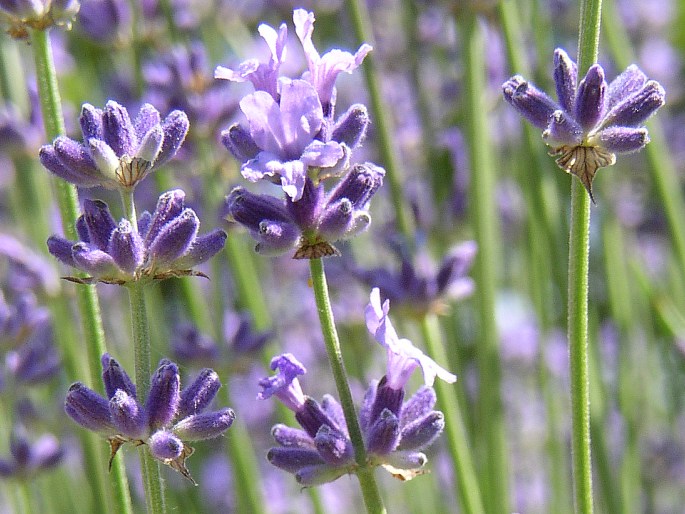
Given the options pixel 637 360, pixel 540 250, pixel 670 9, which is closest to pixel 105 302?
pixel 540 250

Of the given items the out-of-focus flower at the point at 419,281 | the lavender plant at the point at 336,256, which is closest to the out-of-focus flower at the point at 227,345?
the lavender plant at the point at 336,256

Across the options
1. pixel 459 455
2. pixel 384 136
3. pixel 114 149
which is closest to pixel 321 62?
pixel 114 149

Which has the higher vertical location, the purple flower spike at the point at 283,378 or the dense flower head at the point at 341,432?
the purple flower spike at the point at 283,378

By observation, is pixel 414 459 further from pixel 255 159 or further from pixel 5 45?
pixel 5 45

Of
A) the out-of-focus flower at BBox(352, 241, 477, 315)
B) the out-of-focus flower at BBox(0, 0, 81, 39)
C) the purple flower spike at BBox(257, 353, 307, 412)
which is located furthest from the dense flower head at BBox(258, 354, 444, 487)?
the out-of-focus flower at BBox(352, 241, 477, 315)

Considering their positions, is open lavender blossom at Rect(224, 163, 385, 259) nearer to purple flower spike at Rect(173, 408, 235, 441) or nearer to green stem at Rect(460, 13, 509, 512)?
purple flower spike at Rect(173, 408, 235, 441)

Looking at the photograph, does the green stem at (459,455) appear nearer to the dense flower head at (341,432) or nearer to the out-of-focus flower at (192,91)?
the dense flower head at (341,432)

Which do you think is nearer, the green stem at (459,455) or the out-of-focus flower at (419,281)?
the green stem at (459,455)
